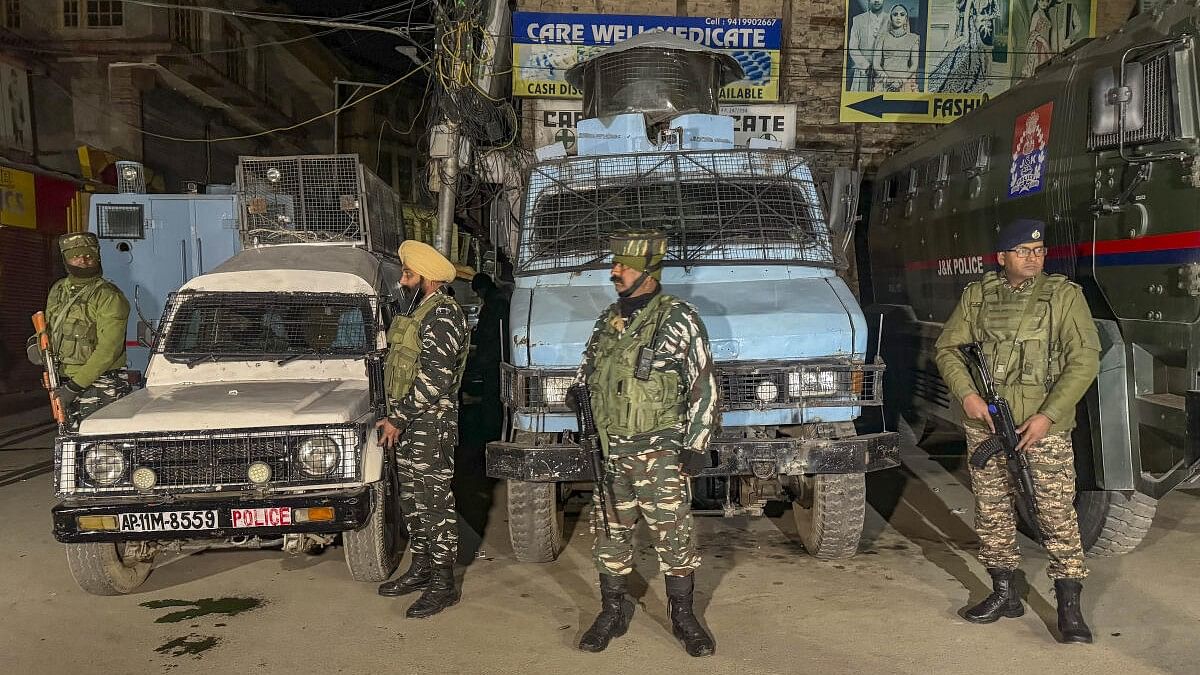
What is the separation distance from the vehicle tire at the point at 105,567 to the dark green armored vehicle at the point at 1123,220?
530cm

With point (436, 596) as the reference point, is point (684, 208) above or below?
above

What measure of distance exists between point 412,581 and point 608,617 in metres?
1.29

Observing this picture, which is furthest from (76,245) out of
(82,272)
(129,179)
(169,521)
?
(129,179)


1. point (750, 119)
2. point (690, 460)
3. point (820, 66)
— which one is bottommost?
point (690, 460)

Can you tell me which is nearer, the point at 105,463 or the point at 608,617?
the point at 608,617

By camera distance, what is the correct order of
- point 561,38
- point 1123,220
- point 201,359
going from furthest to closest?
point 561,38
point 201,359
point 1123,220

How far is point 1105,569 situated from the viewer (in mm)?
5203

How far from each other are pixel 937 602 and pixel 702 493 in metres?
1.41

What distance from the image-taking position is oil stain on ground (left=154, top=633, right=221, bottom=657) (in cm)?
422

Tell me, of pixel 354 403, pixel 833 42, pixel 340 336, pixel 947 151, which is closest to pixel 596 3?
pixel 833 42

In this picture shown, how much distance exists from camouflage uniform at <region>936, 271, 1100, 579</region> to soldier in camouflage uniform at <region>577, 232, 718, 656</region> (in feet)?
4.62

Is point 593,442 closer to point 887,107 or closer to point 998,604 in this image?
point 998,604

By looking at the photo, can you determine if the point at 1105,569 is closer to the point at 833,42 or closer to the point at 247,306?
the point at 247,306

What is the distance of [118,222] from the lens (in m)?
9.87
